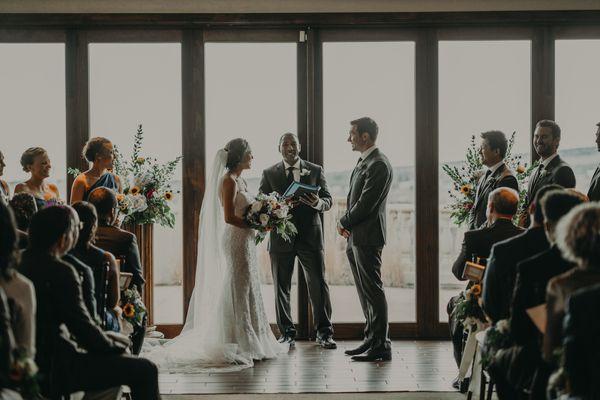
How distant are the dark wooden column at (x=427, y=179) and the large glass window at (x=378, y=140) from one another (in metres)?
0.07

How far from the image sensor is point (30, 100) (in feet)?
22.4

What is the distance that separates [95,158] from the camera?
5.93 metres

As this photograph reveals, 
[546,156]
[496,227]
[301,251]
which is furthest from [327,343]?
[496,227]

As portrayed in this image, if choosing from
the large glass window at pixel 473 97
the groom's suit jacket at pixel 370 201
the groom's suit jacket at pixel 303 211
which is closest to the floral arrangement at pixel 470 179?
the large glass window at pixel 473 97

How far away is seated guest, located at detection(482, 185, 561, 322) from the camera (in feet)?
11.3

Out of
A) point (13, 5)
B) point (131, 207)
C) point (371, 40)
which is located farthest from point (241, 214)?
point (13, 5)

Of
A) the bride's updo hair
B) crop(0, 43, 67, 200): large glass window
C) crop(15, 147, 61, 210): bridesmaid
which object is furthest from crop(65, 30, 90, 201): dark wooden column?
the bride's updo hair

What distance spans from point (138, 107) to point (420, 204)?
2.76 metres

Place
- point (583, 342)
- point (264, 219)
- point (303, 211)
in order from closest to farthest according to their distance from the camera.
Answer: point (583, 342) → point (264, 219) → point (303, 211)

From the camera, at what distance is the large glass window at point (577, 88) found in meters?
6.85

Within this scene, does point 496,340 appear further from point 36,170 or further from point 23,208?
point 36,170

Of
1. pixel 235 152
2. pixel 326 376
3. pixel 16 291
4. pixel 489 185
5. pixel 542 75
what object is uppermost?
pixel 542 75

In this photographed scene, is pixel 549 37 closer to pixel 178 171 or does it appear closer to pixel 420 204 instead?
pixel 420 204

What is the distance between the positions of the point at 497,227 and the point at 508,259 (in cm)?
76
